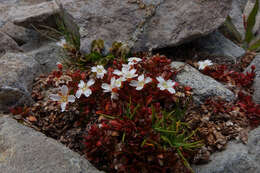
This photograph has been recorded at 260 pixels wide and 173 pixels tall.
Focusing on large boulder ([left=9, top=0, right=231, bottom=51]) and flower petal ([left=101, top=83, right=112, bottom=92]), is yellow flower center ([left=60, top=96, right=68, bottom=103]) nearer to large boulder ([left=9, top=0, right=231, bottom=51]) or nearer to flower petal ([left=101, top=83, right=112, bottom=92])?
flower petal ([left=101, top=83, right=112, bottom=92])

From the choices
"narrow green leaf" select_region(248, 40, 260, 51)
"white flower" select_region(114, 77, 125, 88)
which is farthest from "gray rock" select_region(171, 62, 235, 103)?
"narrow green leaf" select_region(248, 40, 260, 51)

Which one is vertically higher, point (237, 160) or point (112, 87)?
point (112, 87)

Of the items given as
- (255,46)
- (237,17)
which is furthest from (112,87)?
(237,17)

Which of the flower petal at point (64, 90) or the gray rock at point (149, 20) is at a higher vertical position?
the gray rock at point (149, 20)

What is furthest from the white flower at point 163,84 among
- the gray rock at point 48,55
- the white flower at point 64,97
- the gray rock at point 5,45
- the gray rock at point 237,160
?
the gray rock at point 5,45

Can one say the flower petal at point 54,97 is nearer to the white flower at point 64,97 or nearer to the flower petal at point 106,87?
the white flower at point 64,97

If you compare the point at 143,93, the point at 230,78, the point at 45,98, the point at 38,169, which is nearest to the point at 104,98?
the point at 143,93

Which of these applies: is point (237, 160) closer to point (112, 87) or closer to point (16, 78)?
point (112, 87)
